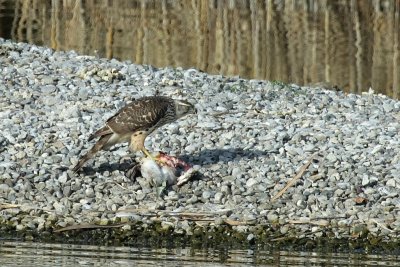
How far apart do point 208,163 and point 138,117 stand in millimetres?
885

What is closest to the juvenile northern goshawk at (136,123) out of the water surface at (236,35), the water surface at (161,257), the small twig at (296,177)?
the small twig at (296,177)

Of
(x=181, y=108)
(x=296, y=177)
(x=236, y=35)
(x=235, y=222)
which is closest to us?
(x=235, y=222)

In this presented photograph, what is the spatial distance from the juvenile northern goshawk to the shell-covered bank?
250 mm

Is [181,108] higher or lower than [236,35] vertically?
lower

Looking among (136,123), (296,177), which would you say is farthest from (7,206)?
(296,177)

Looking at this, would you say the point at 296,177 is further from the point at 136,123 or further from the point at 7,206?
the point at 7,206

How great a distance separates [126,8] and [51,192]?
42.8 feet

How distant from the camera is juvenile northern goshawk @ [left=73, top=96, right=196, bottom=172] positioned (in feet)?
42.5

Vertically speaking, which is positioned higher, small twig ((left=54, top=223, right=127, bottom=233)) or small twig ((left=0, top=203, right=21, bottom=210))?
small twig ((left=0, top=203, right=21, bottom=210))

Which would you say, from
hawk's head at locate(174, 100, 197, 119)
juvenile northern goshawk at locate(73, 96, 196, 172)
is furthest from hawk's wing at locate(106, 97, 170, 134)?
hawk's head at locate(174, 100, 197, 119)

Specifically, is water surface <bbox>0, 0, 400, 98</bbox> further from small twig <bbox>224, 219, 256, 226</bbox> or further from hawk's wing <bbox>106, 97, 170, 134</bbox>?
small twig <bbox>224, 219, 256, 226</bbox>

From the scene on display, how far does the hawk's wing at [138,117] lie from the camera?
13.0 m

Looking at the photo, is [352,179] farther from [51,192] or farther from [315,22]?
[315,22]

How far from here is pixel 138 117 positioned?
13055mm
